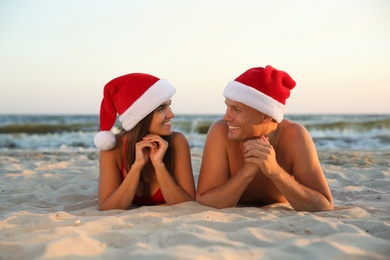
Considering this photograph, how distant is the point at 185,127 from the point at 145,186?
1763 centimetres

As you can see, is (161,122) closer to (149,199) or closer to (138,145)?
(138,145)

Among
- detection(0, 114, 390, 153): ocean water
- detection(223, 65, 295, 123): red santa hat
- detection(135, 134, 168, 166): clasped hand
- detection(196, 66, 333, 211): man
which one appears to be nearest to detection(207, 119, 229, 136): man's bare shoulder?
detection(196, 66, 333, 211): man

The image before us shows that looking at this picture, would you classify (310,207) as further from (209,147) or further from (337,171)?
(337,171)

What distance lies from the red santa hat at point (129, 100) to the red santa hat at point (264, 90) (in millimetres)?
635

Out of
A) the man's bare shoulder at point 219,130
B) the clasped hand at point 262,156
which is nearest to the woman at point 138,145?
the man's bare shoulder at point 219,130

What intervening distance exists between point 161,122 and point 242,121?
0.73 meters

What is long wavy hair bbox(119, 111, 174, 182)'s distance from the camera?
3.88m

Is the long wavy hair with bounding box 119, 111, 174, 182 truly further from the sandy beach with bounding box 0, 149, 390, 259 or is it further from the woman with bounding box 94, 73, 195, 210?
the sandy beach with bounding box 0, 149, 390, 259

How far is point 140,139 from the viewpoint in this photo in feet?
12.8

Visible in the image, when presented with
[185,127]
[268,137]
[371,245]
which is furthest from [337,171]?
[185,127]

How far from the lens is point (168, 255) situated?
2.19 m

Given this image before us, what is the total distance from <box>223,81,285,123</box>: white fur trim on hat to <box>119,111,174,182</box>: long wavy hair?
76 cm

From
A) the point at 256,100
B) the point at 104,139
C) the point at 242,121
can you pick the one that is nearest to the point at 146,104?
the point at 104,139

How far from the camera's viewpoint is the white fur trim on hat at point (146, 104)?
380 centimetres
